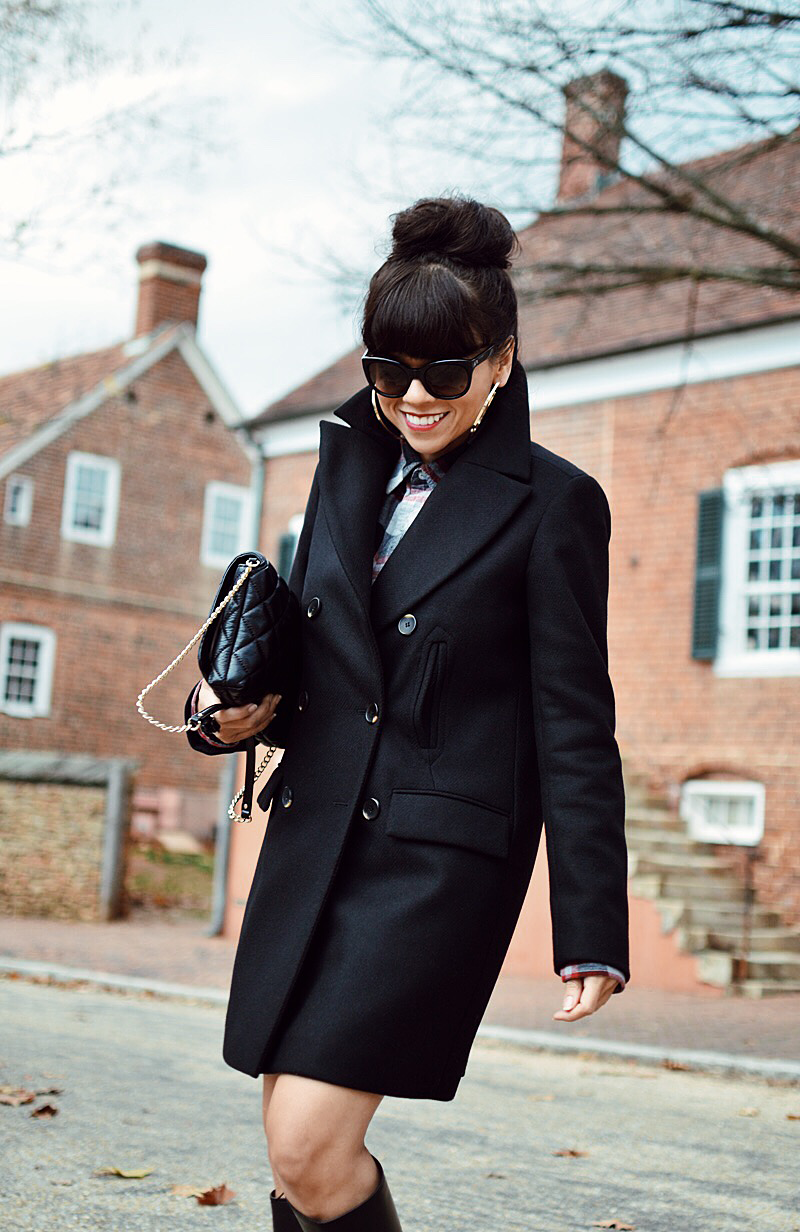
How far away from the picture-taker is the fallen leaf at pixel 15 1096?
593 centimetres

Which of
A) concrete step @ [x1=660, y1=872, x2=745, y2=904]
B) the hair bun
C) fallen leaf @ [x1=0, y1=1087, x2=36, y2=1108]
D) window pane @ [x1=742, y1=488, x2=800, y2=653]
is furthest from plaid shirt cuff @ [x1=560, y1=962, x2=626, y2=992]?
window pane @ [x1=742, y1=488, x2=800, y2=653]

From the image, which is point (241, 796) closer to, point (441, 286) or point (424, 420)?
point (424, 420)

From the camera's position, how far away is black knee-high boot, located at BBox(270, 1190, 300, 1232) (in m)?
2.68

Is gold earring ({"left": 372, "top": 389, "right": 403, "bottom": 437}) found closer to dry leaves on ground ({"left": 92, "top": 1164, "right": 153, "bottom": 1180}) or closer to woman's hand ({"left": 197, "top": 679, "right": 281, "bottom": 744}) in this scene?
woman's hand ({"left": 197, "top": 679, "right": 281, "bottom": 744})

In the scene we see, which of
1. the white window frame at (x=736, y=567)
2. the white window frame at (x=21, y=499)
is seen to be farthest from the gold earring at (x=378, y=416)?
the white window frame at (x=21, y=499)

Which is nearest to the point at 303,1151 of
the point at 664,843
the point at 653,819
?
the point at 664,843

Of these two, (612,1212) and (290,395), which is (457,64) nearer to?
(612,1212)

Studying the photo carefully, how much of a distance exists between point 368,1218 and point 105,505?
2755cm

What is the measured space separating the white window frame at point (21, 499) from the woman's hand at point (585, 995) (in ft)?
86.5

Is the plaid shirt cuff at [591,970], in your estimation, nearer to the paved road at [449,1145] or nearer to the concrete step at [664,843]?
the paved road at [449,1145]

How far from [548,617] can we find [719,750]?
12.6m

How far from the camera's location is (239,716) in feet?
8.79

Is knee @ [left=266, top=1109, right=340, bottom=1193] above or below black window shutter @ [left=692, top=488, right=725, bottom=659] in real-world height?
below

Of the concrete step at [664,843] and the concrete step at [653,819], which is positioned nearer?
the concrete step at [664,843]
